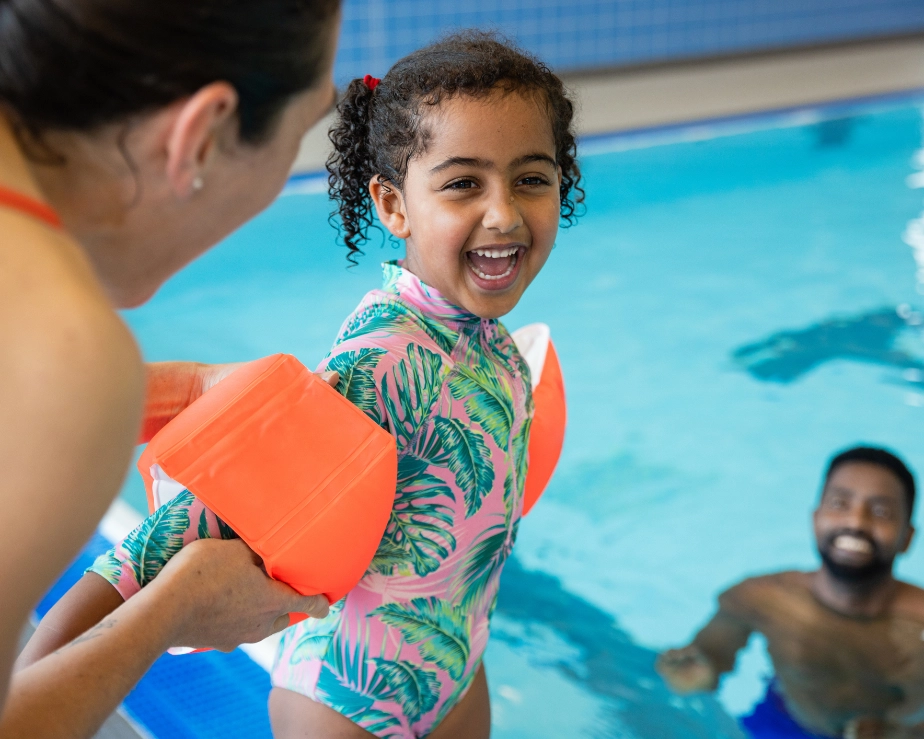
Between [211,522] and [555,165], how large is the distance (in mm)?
774

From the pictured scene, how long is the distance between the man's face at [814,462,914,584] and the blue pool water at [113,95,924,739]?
0.49 metres

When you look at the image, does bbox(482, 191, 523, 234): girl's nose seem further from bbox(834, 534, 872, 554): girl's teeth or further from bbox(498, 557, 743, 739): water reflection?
bbox(498, 557, 743, 739): water reflection

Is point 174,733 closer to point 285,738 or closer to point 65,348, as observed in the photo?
point 285,738

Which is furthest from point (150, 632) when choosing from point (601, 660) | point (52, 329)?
point (601, 660)

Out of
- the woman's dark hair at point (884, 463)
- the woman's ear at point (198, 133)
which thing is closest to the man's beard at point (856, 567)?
the woman's dark hair at point (884, 463)

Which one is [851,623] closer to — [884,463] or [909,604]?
[909,604]

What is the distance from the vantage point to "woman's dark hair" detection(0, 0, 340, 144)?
0.81 meters

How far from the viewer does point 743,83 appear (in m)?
8.77

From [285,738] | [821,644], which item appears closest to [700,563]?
[821,644]

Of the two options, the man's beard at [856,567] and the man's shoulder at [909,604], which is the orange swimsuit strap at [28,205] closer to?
the man's beard at [856,567]

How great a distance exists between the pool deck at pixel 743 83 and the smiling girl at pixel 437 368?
6.12m

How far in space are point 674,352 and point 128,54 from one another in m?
4.67

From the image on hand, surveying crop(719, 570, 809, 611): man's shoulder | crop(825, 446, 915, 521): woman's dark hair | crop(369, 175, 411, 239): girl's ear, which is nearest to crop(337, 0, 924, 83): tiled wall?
crop(719, 570, 809, 611): man's shoulder

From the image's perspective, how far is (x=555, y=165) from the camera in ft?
5.32
